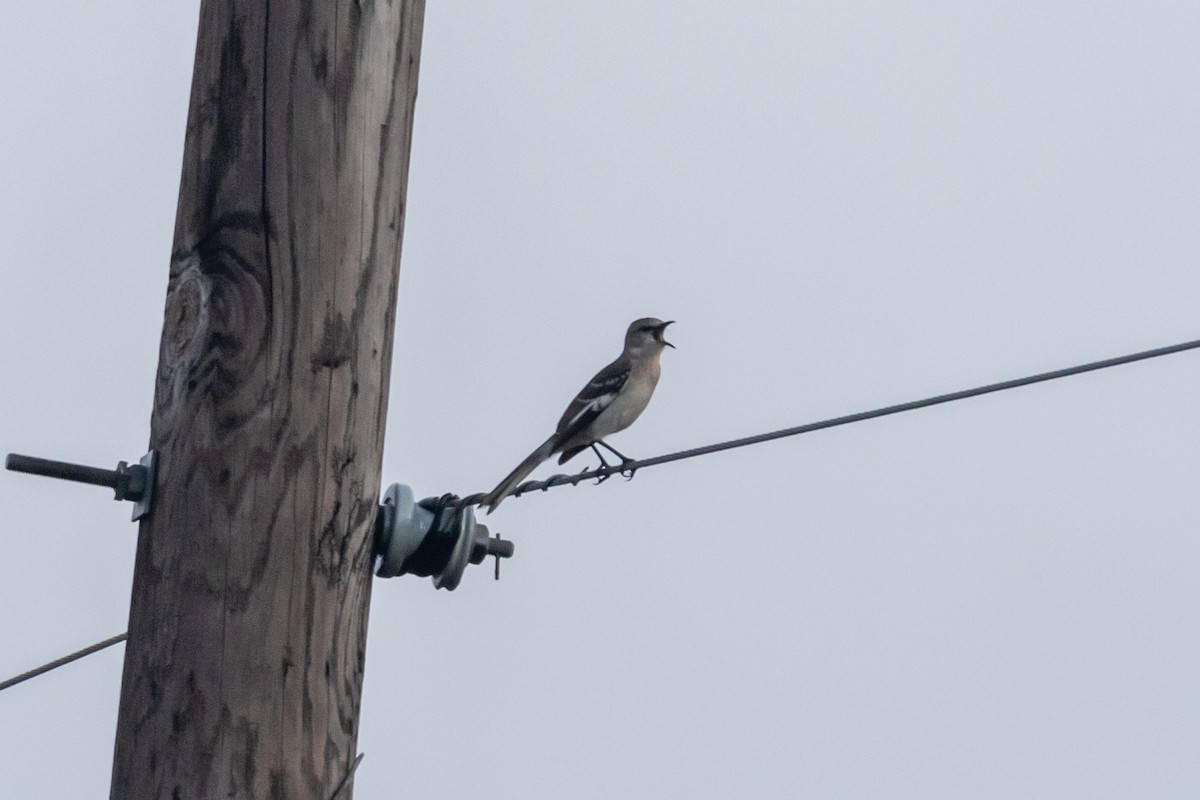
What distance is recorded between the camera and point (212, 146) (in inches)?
155

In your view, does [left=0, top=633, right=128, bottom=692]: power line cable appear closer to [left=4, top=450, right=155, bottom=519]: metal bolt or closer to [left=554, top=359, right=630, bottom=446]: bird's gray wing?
[left=4, top=450, right=155, bottom=519]: metal bolt

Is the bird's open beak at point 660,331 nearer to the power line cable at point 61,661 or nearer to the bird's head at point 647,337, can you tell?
the bird's head at point 647,337

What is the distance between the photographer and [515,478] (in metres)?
6.94

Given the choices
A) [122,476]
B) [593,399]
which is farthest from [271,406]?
[593,399]

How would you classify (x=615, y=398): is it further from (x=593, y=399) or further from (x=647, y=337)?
(x=647, y=337)

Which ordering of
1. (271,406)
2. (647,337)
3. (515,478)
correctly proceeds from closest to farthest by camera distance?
1. (271,406)
2. (515,478)
3. (647,337)

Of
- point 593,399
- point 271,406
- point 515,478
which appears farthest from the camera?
point 593,399

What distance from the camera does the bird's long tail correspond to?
6.38m

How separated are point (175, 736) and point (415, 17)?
192 cm

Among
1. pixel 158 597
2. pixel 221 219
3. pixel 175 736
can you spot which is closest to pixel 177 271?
pixel 221 219

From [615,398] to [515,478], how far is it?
3.07 meters

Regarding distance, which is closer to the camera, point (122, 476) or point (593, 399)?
point (122, 476)

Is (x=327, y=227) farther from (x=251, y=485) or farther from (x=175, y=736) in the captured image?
(x=175, y=736)

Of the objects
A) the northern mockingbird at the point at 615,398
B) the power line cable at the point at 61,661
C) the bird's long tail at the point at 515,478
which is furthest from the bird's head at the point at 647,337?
the power line cable at the point at 61,661
